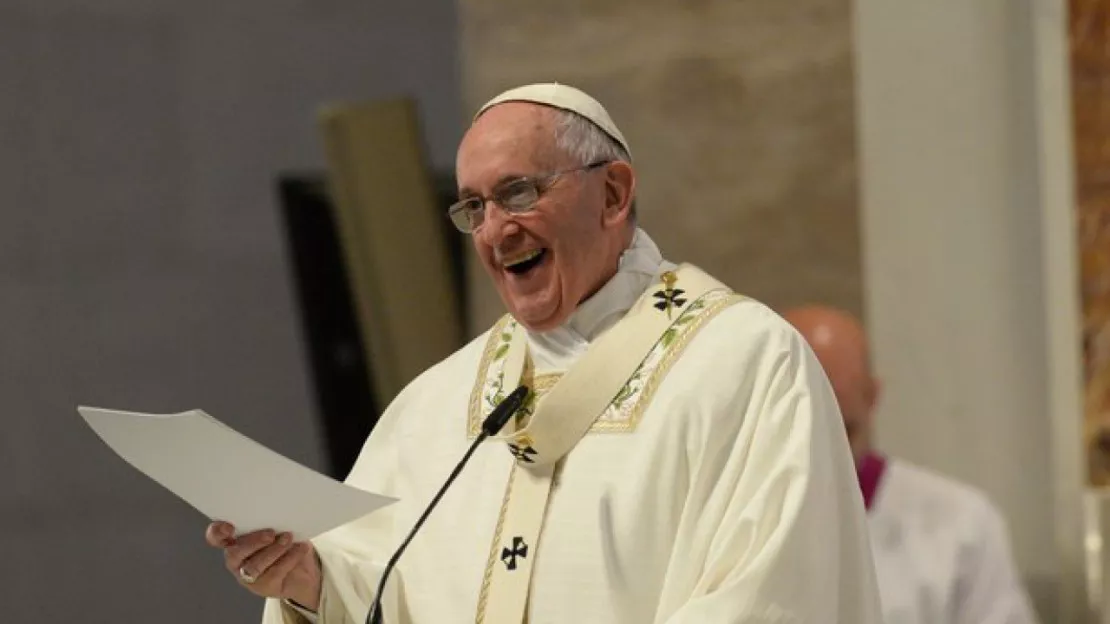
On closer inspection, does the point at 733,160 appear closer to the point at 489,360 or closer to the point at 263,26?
the point at 263,26

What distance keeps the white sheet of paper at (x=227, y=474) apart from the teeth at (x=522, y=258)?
427 millimetres

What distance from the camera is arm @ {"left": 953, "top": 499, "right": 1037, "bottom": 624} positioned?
16.0 feet

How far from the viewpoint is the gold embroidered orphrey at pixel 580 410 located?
10.1ft

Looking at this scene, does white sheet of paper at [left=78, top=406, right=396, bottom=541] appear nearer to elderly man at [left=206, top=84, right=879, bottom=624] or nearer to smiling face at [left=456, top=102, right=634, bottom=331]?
elderly man at [left=206, top=84, right=879, bottom=624]

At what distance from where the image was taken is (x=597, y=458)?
3.05m

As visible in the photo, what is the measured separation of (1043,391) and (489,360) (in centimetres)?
244

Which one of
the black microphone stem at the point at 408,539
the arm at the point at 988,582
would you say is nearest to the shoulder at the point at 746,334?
the black microphone stem at the point at 408,539

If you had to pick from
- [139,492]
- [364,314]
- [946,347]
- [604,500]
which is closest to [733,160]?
[946,347]

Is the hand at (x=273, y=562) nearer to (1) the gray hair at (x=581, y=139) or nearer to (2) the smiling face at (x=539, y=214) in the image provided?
(2) the smiling face at (x=539, y=214)

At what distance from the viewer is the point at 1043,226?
5.26 m

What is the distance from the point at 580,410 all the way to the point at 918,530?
218 cm

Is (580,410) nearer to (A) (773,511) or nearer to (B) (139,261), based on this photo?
(A) (773,511)

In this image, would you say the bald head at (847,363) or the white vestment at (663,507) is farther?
the bald head at (847,363)

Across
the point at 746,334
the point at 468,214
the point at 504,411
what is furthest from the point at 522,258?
the point at 746,334
